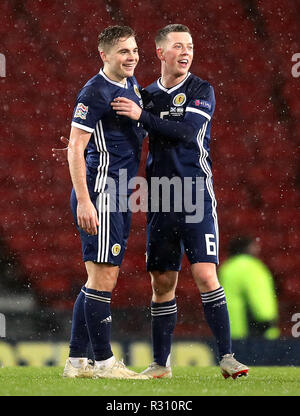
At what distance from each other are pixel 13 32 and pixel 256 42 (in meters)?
1.94

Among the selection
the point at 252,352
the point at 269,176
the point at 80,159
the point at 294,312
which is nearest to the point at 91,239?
the point at 80,159

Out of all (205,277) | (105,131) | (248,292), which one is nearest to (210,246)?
(205,277)

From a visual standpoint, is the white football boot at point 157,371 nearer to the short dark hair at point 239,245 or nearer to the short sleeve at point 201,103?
the short sleeve at point 201,103

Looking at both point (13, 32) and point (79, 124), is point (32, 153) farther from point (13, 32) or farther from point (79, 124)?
point (79, 124)

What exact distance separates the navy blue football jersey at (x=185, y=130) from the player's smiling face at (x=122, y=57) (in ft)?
0.68

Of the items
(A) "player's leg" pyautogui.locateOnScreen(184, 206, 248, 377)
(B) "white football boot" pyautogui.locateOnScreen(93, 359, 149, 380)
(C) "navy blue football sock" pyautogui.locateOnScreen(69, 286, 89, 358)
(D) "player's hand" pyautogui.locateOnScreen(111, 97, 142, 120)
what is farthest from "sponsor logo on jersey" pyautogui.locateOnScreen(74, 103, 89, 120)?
(B) "white football boot" pyautogui.locateOnScreen(93, 359, 149, 380)

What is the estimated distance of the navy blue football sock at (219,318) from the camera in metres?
3.56

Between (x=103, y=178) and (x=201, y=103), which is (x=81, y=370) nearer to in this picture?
(x=103, y=178)

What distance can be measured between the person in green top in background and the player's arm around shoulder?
2.51 m

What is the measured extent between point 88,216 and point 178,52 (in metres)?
0.83

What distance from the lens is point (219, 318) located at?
3568 mm

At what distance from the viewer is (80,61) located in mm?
6891

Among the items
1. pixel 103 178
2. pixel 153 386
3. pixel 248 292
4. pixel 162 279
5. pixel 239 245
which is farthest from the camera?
pixel 239 245

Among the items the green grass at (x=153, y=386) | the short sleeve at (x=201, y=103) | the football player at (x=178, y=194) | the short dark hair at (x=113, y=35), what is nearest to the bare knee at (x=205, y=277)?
the football player at (x=178, y=194)
